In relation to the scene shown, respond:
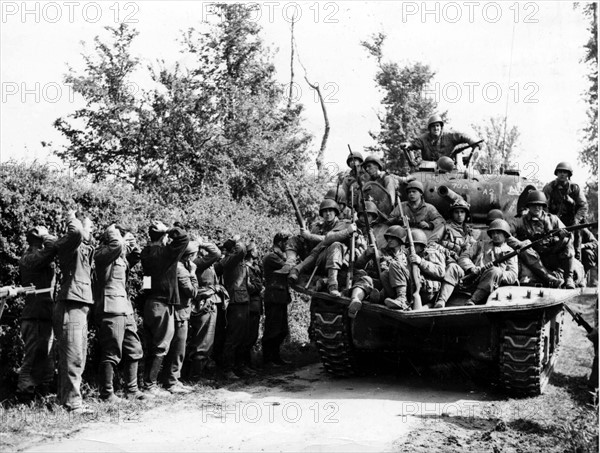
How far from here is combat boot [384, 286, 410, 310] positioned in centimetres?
838

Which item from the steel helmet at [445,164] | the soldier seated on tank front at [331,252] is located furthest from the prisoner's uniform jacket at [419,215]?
the steel helmet at [445,164]

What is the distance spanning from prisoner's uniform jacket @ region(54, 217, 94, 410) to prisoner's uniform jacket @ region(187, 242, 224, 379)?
2.12 m

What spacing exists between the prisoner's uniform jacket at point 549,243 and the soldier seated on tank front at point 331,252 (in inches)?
98.9

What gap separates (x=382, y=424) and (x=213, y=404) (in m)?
1.97

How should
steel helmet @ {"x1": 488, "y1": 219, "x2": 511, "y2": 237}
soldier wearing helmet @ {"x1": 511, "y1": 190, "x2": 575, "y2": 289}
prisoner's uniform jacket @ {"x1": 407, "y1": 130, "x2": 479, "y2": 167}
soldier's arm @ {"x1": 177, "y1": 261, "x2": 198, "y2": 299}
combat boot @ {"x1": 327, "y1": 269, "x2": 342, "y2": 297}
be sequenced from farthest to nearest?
prisoner's uniform jacket @ {"x1": 407, "y1": 130, "x2": 479, "y2": 167}
soldier wearing helmet @ {"x1": 511, "y1": 190, "x2": 575, "y2": 289}
steel helmet @ {"x1": 488, "y1": 219, "x2": 511, "y2": 237}
combat boot @ {"x1": 327, "y1": 269, "x2": 342, "y2": 297}
soldier's arm @ {"x1": 177, "y1": 261, "x2": 198, "y2": 299}

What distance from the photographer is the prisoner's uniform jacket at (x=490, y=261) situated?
28.7 ft

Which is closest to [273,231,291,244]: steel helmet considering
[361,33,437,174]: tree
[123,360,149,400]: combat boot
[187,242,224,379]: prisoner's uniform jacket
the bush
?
the bush

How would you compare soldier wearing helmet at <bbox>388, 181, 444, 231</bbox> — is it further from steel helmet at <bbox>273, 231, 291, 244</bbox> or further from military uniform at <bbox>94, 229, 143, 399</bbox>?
military uniform at <bbox>94, 229, 143, 399</bbox>

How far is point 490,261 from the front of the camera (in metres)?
9.35

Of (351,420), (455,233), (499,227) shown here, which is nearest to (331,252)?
Result: (455,233)

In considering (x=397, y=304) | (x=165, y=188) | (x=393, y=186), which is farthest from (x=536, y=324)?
(x=165, y=188)

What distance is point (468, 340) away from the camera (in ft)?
29.3

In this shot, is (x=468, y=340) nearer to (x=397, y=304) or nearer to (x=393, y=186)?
(x=397, y=304)

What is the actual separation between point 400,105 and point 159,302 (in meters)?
24.8
